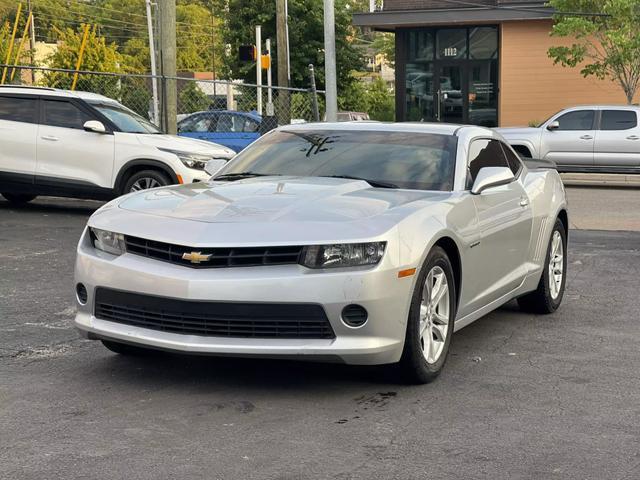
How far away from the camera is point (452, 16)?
111 feet

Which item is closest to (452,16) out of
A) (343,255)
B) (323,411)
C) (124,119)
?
(124,119)

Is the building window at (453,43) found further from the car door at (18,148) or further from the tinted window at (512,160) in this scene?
the tinted window at (512,160)

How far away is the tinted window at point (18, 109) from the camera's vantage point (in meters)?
15.3

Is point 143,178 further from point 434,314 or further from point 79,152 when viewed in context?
point 434,314

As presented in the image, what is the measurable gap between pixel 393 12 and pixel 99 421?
99.7ft

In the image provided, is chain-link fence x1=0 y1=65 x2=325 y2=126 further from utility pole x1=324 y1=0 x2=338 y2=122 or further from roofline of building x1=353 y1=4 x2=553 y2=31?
roofline of building x1=353 y1=4 x2=553 y2=31

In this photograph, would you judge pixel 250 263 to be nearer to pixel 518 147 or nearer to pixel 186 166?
pixel 186 166

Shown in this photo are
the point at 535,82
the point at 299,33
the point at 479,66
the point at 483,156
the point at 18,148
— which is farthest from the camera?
the point at 299,33

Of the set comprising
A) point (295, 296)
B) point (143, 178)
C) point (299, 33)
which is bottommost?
point (143, 178)

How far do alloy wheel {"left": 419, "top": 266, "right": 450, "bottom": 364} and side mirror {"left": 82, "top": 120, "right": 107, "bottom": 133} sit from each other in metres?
9.56

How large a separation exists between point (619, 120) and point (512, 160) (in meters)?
16.4

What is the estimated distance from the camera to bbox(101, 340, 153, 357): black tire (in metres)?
6.39

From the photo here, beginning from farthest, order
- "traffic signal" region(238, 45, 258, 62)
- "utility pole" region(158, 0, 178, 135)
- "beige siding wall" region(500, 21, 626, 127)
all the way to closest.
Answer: "beige siding wall" region(500, 21, 626, 127) → "traffic signal" region(238, 45, 258, 62) → "utility pole" region(158, 0, 178, 135)

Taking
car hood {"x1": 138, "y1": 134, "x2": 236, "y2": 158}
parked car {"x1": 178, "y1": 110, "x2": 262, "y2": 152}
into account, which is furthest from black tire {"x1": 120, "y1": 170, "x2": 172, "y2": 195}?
parked car {"x1": 178, "y1": 110, "x2": 262, "y2": 152}
